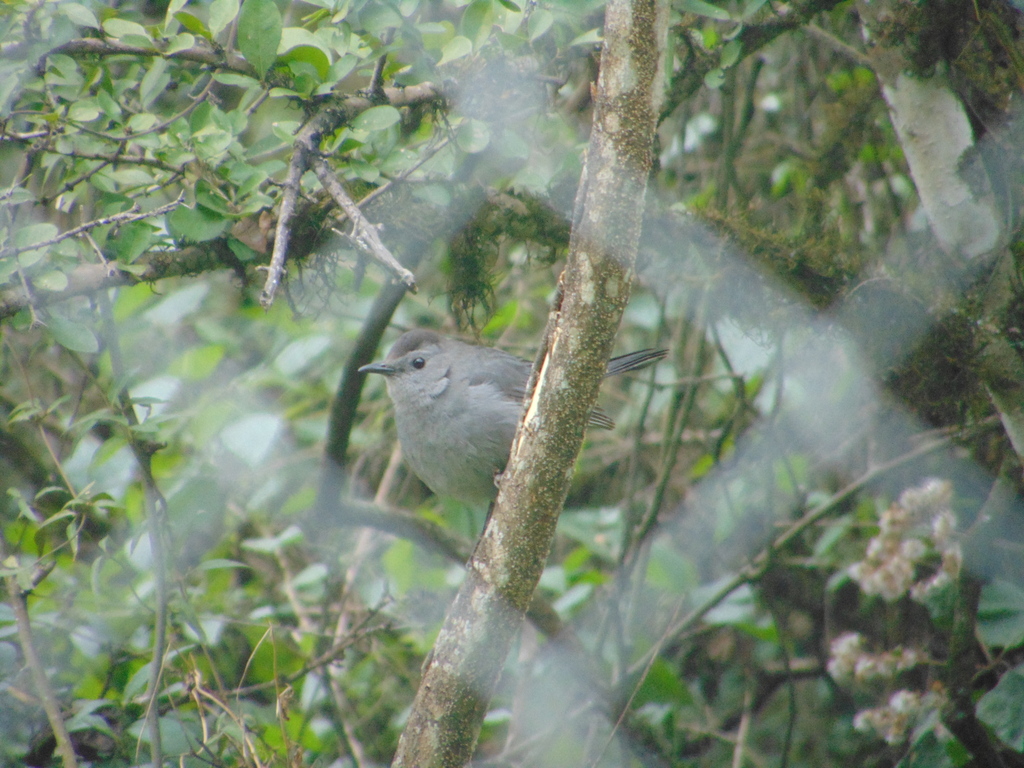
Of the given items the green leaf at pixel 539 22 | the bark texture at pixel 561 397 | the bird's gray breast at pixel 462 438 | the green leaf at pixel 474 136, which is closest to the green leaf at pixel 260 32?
the green leaf at pixel 474 136

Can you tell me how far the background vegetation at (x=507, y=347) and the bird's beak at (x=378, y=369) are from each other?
62mm

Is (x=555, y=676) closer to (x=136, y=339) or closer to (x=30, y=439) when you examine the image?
(x=136, y=339)

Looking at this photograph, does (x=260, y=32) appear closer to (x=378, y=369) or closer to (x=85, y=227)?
(x=85, y=227)

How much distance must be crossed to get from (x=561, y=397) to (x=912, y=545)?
1923mm

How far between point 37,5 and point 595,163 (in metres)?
1.49

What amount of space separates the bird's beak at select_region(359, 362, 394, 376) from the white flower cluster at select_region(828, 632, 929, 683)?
7.18 feet

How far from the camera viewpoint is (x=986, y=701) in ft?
9.43

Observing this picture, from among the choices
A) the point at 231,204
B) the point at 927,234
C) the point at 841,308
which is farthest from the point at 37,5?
the point at 927,234

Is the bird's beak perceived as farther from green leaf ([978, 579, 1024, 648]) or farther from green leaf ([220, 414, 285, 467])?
green leaf ([978, 579, 1024, 648])

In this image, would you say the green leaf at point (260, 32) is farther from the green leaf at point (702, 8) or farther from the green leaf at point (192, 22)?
the green leaf at point (702, 8)

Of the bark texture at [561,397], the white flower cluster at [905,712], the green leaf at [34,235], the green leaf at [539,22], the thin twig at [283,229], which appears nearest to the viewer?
the thin twig at [283,229]

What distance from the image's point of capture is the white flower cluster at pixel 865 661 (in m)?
3.21

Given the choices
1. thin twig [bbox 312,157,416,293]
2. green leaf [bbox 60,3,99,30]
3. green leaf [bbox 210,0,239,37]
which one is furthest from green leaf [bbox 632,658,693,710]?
green leaf [bbox 60,3,99,30]

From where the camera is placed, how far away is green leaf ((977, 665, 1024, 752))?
280cm
